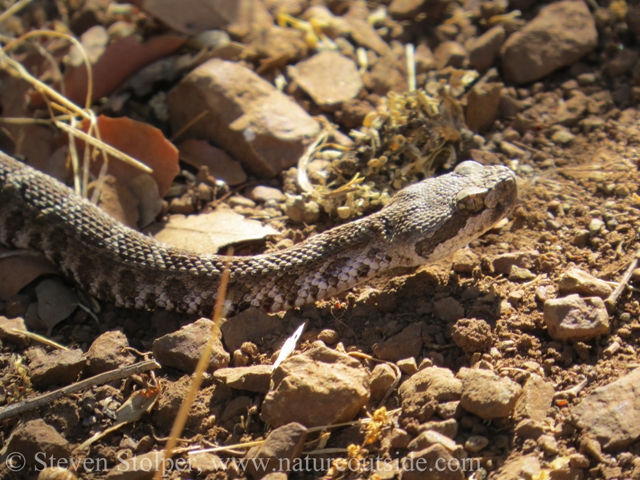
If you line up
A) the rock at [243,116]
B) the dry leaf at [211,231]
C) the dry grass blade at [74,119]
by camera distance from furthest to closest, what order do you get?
the rock at [243,116]
the dry grass blade at [74,119]
the dry leaf at [211,231]

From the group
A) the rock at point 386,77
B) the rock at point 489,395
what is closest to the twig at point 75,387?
the rock at point 489,395

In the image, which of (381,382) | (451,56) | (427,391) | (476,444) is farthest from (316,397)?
(451,56)

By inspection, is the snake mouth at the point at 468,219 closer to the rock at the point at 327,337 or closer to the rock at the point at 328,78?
the rock at the point at 327,337

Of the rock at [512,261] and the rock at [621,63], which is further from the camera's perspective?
the rock at [621,63]

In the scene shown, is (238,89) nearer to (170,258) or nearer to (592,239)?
(170,258)

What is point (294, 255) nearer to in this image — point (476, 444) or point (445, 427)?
point (445, 427)

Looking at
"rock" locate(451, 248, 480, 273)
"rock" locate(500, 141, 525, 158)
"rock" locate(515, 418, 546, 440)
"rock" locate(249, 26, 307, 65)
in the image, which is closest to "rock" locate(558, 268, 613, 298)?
"rock" locate(451, 248, 480, 273)
